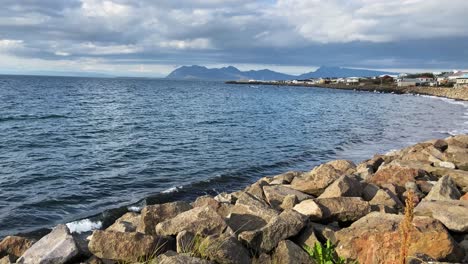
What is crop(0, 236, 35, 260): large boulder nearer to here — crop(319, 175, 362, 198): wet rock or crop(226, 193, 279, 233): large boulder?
crop(226, 193, 279, 233): large boulder

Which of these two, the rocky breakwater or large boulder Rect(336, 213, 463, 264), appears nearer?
large boulder Rect(336, 213, 463, 264)

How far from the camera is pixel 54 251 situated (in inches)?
266

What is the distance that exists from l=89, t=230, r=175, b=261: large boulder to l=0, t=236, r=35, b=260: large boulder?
2.06 m

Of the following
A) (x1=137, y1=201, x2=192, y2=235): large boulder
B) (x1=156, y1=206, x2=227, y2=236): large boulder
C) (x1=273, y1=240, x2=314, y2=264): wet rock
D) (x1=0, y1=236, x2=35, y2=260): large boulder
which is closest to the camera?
(x1=273, y1=240, x2=314, y2=264): wet rock

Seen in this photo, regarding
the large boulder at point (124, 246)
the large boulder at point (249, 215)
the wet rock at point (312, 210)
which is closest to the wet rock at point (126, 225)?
the large boulder at point (124, 246)

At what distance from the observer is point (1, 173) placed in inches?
722

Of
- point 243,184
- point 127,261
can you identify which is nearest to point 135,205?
point 243,184

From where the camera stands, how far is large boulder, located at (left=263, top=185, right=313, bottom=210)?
33.5 ft

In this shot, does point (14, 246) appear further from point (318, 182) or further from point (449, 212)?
point (449, 212)

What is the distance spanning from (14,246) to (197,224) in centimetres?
369

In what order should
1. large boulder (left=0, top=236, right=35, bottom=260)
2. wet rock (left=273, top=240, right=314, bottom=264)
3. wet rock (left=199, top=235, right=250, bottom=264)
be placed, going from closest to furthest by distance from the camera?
wet rock (left=199, top=235, right=250, bottom=264) < wet rock (left=273, top=240, right=314, bottom=264) < large boulder (left=0, top=236, right=35, bottom=260)

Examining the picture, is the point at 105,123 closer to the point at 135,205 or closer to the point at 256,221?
the point at 135,205

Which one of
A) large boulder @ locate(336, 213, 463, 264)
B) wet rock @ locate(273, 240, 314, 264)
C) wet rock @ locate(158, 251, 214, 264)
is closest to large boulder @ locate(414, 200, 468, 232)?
large boulder @ locate(336, 213, 463, 264)

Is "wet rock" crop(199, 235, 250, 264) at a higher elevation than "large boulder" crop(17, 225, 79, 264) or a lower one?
higher
